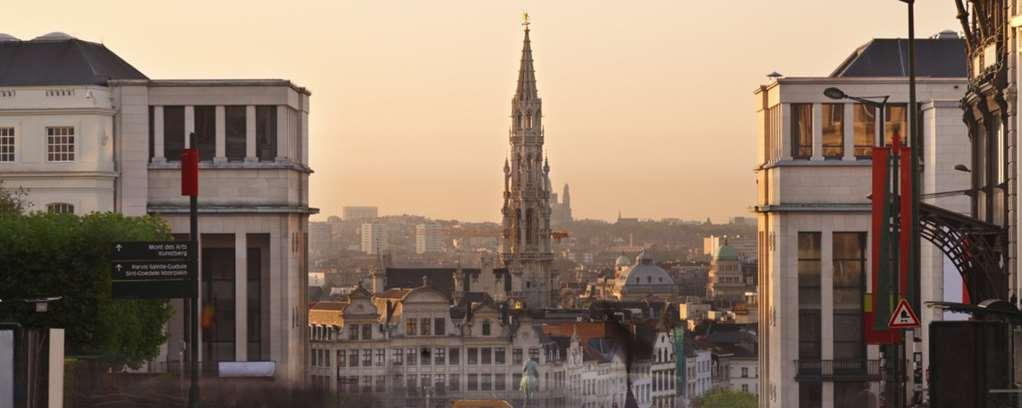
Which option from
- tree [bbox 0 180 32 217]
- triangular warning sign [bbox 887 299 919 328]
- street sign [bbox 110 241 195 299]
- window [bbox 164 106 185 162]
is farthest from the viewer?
window [bbox 164 106 185 162]

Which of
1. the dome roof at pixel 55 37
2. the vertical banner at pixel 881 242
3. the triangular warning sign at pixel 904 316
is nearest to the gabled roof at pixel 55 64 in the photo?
the dome roof at pixel 55 37

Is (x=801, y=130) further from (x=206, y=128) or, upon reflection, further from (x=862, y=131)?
(x=206, y=128)

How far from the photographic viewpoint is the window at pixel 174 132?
94.4m

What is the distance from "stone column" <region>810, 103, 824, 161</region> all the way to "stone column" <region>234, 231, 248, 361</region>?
21.8 meters

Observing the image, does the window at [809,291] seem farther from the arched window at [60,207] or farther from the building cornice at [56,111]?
the arched window at [60,207]

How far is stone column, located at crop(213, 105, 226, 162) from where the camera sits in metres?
94.1

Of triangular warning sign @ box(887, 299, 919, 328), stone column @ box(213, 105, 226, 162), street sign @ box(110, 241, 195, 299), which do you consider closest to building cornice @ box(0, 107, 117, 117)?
stone column @ box(213, 105, 226, 162)

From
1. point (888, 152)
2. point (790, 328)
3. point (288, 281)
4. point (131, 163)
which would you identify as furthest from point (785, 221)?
point (888, 152)

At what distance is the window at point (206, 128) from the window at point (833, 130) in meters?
23.1

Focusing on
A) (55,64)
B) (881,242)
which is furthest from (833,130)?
(881,242)

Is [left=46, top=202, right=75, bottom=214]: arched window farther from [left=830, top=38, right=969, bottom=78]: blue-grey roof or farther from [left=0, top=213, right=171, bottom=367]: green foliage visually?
[left=830, top=38, right=969, bottom=78]: blue-grey roof

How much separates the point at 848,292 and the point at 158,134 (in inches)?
1058

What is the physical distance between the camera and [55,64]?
316 ft

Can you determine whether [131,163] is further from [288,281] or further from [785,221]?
[785,221]
